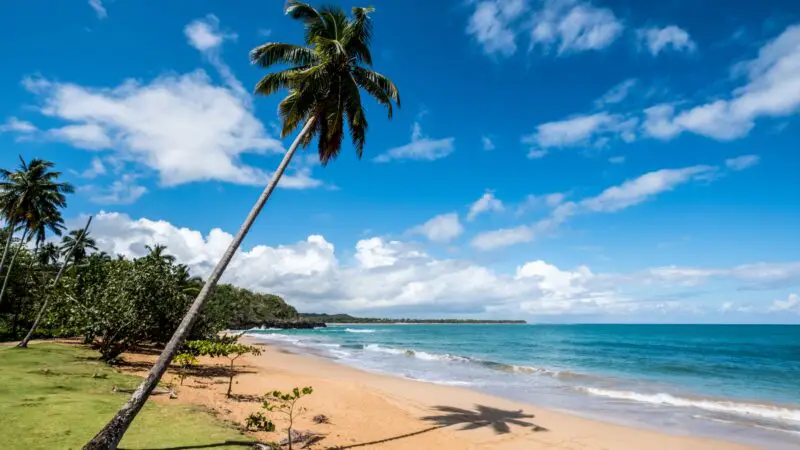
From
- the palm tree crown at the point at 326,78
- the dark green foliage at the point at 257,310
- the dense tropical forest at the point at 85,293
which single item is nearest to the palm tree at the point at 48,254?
the dense tropical forest at the point at 85,293

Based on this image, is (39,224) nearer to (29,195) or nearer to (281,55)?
(29,195)

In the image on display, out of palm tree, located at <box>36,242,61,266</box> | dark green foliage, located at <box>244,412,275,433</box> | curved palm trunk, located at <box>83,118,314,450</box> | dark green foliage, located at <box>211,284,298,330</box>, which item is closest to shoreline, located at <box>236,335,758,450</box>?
dark green foliage, located at <box>244,412,275,433</box>

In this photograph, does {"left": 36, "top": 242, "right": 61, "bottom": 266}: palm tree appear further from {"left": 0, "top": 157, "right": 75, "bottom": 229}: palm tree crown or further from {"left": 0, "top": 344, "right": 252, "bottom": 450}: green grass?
{"left": 0, "top": 344, "right": 252, "bottom": 450}: green grass

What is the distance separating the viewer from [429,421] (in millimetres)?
13766

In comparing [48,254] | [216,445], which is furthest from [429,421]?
[48,254]

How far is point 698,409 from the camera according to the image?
59.3 feet

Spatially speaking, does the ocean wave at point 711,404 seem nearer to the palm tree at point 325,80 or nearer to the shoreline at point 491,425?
the shoreline at point 491,425

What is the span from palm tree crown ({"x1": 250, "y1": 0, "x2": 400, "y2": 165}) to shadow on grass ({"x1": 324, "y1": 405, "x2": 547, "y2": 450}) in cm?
908

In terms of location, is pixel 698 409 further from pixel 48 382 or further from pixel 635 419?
pixel 48 382

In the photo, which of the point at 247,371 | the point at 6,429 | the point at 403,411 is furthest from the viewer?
the point at 247,371

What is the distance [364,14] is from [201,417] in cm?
1210

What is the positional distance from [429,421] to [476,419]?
1831 millimetres

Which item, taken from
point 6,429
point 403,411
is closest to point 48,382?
point 6,429

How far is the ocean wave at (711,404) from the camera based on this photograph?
17297mm
